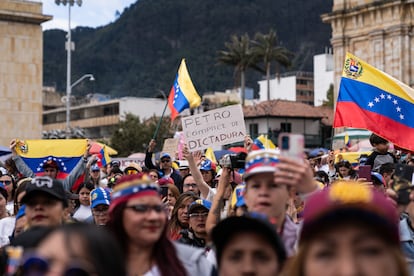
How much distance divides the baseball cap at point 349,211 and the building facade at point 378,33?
4011 centimetres

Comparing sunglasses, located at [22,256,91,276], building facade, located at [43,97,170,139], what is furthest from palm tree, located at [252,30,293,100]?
sunglasses, located at [22,256,91,276]

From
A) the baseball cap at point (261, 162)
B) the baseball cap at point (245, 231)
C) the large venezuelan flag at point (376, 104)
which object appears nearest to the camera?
the baseball cap at point (245, 231)

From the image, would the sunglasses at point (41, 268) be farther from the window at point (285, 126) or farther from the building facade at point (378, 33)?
the window at point (285, 126)

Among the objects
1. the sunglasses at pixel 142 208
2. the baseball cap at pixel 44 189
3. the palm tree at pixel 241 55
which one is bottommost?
the sunglasses at pixel 142 208

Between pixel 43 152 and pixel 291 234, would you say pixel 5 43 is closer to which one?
pixel 43 152

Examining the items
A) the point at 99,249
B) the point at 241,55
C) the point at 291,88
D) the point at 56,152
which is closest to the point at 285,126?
the point at 241,55

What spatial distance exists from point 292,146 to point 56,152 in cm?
1117

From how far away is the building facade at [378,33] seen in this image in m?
42.2

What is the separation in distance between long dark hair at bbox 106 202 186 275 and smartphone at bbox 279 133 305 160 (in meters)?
1.07

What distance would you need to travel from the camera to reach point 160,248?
4.75 metres

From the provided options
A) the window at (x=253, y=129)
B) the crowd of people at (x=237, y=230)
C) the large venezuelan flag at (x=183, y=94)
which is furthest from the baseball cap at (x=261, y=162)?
the window at (x=253, y=129)

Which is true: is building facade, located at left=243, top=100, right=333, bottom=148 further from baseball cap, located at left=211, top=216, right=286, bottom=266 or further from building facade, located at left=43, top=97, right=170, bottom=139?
baseball cap, located at left=211, top=216, right=286, bottom=266

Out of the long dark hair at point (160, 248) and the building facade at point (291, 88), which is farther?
the building facade at point (291, 88)

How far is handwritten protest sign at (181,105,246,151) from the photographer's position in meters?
10.5
